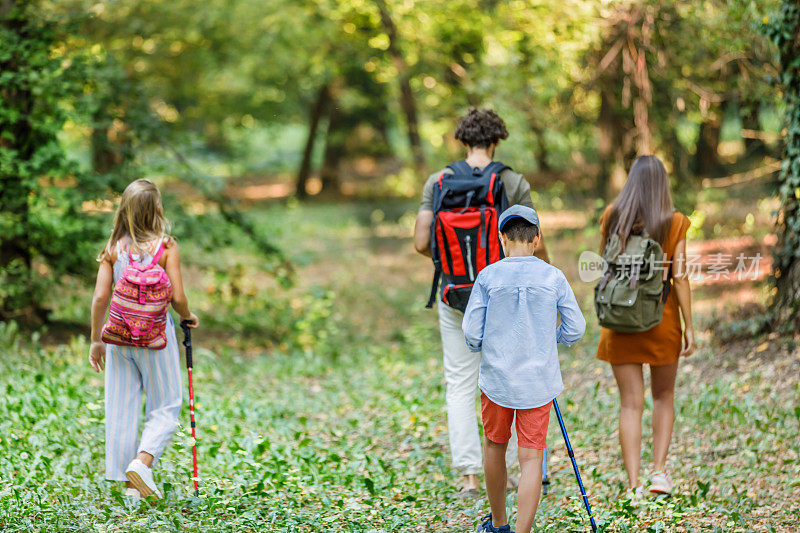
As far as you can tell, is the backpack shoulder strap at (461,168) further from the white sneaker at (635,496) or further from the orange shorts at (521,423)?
the white sneaker at (635,496)

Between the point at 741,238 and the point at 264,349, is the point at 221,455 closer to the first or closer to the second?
the point at 264,349

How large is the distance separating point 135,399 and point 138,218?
1.05m

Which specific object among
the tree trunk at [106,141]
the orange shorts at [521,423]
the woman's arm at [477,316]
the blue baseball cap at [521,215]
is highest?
the tree trunk at [106,141]

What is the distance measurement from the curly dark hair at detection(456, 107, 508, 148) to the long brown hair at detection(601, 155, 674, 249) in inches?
34.0

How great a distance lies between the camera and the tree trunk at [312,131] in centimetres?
2745

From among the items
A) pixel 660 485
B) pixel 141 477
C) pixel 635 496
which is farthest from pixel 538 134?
pixel 141 477

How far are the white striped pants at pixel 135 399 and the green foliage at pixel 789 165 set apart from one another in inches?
200

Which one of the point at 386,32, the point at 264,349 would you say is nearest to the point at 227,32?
the point at 386,32

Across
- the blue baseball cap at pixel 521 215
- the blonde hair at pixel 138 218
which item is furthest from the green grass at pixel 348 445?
the blue baseball cap at pixel 521 215

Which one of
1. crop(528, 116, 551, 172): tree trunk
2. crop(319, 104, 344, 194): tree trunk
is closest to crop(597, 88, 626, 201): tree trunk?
crop(528, 116, 551, 172): tree trunk

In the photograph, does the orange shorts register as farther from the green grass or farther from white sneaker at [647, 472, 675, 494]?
white sneaker at [647, 472, 675, 494]

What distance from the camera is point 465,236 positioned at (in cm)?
468

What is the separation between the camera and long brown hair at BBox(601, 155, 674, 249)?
4.64 metres

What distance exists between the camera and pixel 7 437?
531 centimetres
